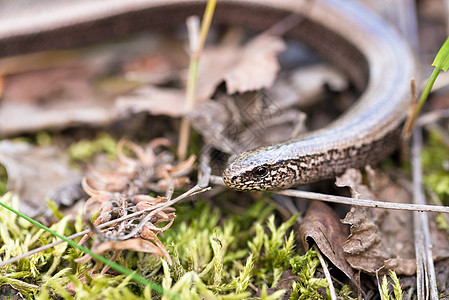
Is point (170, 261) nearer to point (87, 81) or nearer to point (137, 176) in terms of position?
point (137, 176)

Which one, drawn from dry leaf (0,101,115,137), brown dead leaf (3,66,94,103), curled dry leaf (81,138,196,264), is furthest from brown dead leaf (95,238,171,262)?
brown dead leaf (3,66,94,103)

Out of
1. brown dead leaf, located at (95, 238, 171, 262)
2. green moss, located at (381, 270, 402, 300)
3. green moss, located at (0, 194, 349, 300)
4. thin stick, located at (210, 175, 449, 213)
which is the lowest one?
green moss, located at (0, 194, 349, 300)

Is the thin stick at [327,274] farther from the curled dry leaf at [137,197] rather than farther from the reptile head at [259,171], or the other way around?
the curled dry leaf at [137,197]

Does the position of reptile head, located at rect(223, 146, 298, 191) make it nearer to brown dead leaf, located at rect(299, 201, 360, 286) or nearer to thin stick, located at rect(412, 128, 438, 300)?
brown dead leaf, located at rect(299, 201, 360, 286)

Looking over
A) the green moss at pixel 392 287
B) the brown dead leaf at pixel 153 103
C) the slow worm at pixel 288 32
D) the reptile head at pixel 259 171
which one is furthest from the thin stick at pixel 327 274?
the brown dead leaf at pixel 153 103

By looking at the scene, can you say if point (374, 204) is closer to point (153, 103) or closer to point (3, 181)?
point (153, 103)
